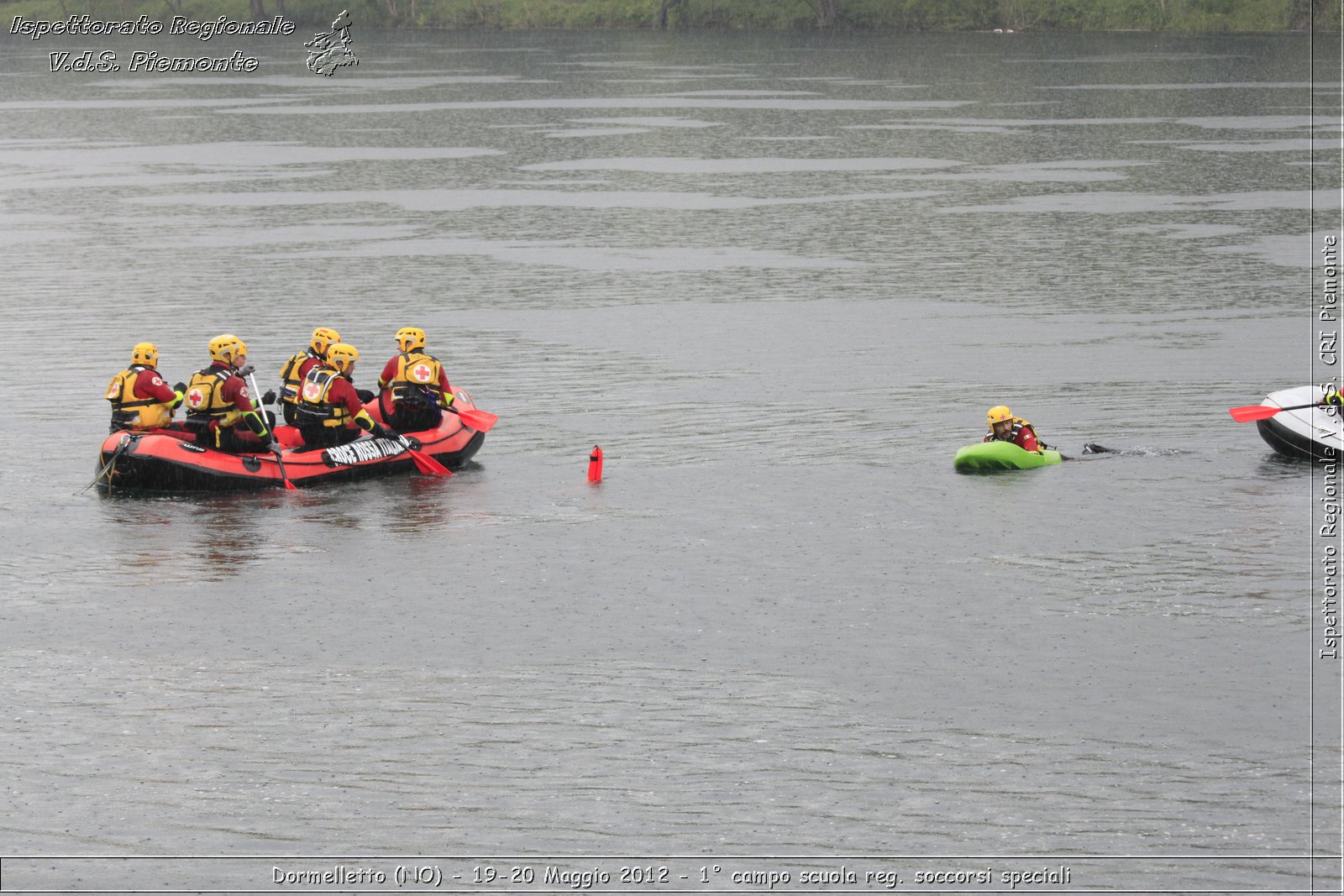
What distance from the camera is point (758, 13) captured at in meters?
126

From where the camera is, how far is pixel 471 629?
18359 mm

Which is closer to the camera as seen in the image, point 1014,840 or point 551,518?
point 1014,840

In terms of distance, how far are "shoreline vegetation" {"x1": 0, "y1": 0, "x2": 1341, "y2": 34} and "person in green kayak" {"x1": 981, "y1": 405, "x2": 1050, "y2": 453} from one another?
88.1 meters

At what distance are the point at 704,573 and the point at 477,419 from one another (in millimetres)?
5941

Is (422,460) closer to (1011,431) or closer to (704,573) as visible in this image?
(704,573)

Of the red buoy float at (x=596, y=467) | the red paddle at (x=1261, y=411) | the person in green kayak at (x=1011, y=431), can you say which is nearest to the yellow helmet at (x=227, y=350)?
the red buoy float at (x=596, y=467)

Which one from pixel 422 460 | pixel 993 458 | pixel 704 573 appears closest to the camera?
pixel 704 573

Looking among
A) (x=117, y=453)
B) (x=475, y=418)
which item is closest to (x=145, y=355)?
(x=117, y=453)

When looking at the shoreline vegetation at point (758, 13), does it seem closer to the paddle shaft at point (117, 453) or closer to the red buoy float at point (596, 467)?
the red buoy float at point (596, 467)

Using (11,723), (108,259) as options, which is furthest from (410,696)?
(108,259)

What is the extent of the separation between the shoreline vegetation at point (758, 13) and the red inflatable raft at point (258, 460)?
9128 cm

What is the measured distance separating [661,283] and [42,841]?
Result: 27.2 m

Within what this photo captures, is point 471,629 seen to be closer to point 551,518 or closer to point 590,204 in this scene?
point 551,518
